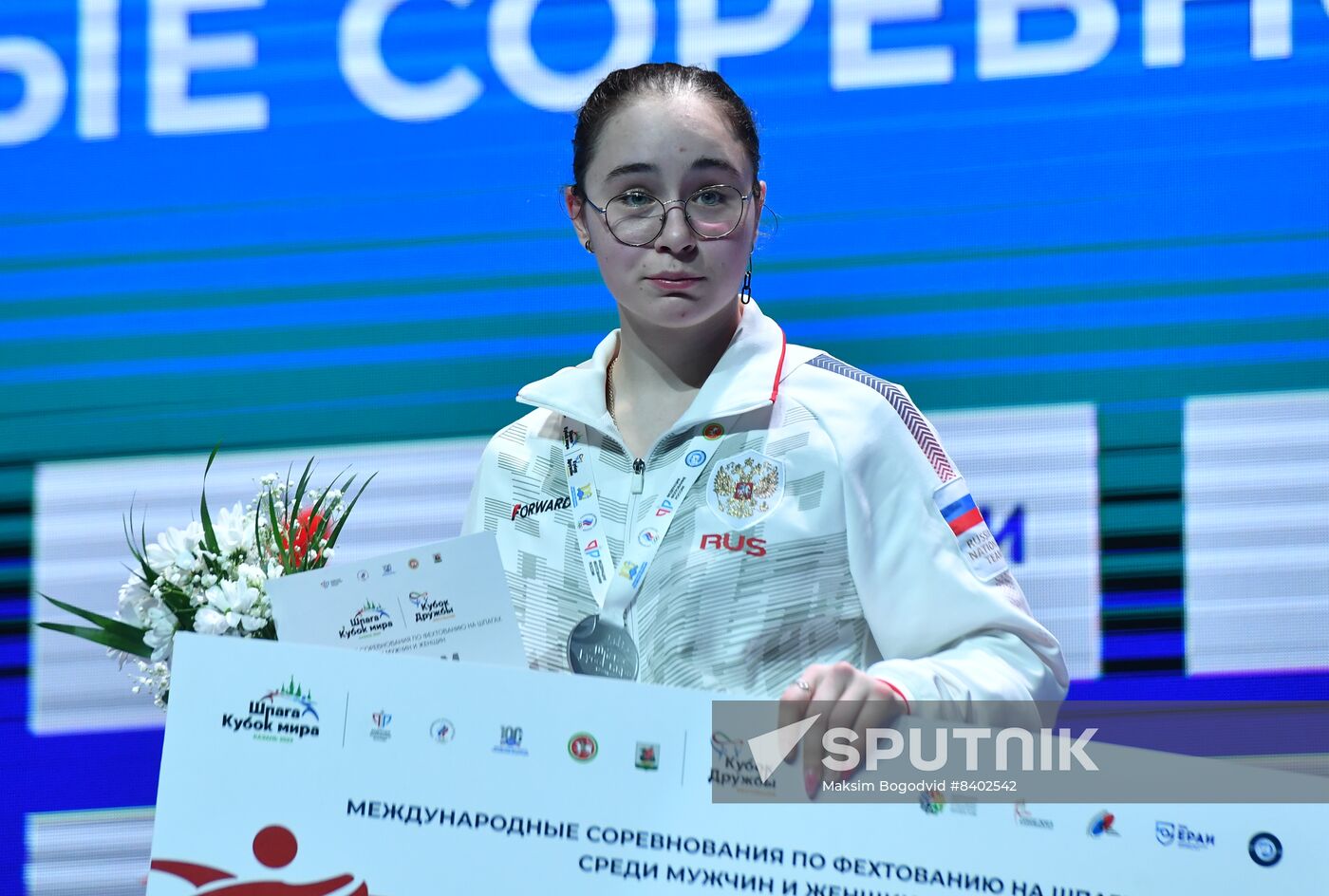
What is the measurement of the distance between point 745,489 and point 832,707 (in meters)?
0.54

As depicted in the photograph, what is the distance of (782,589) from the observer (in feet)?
5.74

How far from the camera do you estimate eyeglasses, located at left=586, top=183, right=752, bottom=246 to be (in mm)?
1819

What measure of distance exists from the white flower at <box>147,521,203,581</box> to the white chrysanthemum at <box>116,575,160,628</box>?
45 mm

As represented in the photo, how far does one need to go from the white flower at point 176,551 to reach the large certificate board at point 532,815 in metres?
0.58

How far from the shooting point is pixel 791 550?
1754mm

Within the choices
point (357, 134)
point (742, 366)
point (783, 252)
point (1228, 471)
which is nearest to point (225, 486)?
point (357, 134)

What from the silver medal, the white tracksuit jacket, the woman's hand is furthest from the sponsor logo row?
the silver medal

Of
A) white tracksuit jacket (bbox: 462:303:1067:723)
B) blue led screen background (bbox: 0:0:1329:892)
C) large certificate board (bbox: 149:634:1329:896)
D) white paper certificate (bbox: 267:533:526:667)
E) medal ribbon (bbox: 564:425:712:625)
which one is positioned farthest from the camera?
blue led screen background (bbox: 0:0:1329:892)

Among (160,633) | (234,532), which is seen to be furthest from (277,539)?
(160,633)

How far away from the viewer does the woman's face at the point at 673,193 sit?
1816 mm

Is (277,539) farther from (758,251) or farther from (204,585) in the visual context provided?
(758,251)

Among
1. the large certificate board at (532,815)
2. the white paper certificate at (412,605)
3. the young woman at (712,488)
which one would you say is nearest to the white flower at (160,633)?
the white paper certificate at (412,605)

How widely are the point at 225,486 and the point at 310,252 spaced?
550 millimetres

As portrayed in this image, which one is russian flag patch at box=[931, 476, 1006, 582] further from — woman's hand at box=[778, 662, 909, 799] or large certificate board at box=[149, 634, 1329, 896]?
large certificate board at box=[149, 634, 1329, 896]
